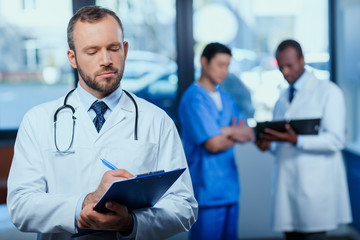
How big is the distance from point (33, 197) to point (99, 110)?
0.23 meters

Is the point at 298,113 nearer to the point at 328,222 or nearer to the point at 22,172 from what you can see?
the point at 328,222

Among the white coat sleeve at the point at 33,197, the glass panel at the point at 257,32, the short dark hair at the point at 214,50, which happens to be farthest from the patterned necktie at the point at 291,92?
the white coat sleeve at the point at 33,197

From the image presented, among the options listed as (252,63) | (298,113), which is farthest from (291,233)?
(252,63)

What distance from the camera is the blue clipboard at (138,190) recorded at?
76 cm

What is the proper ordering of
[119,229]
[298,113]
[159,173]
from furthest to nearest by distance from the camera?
[298,113]
[119,229]
[159,173]

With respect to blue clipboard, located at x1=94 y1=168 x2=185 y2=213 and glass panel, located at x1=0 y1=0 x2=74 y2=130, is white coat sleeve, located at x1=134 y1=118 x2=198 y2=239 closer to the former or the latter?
blue clipboard, located at x1=94 y1=168 x2=185 y2=213

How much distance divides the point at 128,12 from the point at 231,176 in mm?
1181

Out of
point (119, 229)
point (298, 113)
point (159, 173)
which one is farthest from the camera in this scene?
point (298, 113)

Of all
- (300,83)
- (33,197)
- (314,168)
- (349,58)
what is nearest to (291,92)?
(300,83)

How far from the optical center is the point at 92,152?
0.93m

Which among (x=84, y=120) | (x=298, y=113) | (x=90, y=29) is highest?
(x=90, y=29)

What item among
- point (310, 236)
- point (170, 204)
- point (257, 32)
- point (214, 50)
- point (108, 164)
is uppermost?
point (257, 32)

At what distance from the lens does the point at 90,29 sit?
0.89 m

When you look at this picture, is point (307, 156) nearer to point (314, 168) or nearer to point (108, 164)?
point (314, 168)
